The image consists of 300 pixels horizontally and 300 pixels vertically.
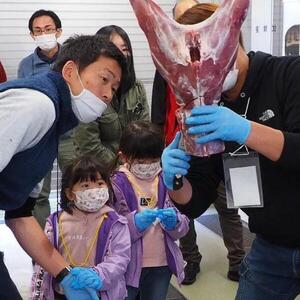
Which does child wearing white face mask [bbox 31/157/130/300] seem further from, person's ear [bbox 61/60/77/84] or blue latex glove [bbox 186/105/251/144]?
blue latex glove [bbox 186/105/251/144]

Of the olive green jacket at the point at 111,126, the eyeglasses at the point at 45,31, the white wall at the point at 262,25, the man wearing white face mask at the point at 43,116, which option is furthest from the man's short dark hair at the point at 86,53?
the white wall at the point at 262,25

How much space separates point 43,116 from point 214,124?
0.40 metres

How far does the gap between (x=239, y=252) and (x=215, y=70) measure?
2.05 meters

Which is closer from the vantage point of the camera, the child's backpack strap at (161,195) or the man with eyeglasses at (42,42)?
the child's backpack strap at (161,195)

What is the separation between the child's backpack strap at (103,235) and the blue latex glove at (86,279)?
14 centimetres

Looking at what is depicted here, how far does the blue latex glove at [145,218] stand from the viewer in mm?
1782

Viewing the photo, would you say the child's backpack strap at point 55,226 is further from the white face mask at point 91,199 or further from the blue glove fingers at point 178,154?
the blue glove fingers at point 178,154

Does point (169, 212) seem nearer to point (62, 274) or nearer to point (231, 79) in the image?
point (62, 274)

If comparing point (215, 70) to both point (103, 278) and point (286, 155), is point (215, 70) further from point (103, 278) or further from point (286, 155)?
point (103, 278)

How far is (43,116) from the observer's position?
1.08 m

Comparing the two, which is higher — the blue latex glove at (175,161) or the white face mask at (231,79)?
the white face mask at (231,79)

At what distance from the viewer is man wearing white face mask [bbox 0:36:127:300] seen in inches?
41.0

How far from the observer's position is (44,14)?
10.9 ft

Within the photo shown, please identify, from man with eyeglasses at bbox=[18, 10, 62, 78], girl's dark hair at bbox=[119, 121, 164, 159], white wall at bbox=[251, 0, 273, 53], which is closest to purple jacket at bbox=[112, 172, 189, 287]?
girl's dark hair at bbox=[119, 121, 164, 159]
